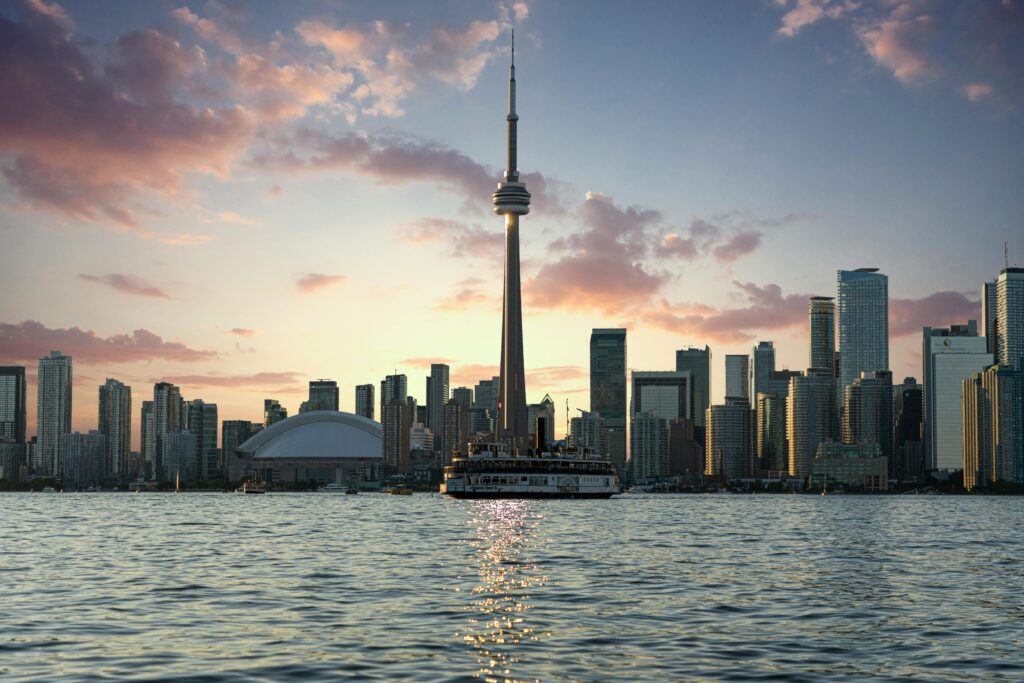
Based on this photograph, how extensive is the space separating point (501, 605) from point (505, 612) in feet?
7.97

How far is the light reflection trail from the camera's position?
3494 centimetres

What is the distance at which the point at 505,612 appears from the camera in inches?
1820

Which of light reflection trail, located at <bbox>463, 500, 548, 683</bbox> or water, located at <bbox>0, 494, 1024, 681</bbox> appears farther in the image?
light reflection trail, located at <bbox>463, 500, 548, 683</bbox>

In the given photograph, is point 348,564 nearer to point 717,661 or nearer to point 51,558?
point 51,558

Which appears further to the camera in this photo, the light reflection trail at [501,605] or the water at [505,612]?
the light reflection trail at [501,605]

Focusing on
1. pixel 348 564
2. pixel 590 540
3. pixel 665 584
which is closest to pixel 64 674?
pixel 665 584

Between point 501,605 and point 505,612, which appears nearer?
point 505,612

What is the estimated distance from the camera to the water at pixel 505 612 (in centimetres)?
3422

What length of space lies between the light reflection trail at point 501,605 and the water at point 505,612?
18 cm

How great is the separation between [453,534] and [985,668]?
75582 millimetres

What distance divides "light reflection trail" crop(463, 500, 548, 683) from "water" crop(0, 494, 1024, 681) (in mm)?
177

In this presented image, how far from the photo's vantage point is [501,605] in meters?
48.6

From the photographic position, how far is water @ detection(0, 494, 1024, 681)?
34.2 metres

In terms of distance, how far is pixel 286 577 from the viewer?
61469mm
